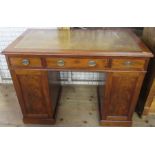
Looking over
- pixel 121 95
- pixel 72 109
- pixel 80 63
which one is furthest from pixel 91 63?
pixel 72 109

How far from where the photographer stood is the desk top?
1178 millimetres

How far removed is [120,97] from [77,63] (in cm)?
54

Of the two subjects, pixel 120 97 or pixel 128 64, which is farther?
pixel 120 97

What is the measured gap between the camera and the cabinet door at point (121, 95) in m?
1.29

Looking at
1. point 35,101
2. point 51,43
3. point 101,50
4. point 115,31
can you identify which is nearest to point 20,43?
point 51,43

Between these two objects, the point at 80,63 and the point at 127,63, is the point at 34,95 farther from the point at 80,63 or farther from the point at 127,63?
the point at 127,63

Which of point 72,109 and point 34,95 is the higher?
point 34,95

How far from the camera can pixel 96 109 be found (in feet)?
6.14

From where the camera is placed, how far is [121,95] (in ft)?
4.64

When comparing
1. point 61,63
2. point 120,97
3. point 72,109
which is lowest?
point 72,109

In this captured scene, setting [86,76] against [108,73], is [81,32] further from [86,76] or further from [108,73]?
[86,76]

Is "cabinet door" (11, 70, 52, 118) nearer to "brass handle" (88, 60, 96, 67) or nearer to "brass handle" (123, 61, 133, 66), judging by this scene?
"brass handle" (88, 60, 96, 67)

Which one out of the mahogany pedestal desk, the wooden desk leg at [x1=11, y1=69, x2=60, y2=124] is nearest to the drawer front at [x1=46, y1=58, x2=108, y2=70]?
the mahogany pedestal desk

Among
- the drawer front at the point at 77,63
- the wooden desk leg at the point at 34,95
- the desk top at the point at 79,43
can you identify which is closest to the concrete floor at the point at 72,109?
the wooden desk leg at the point at 34,95
